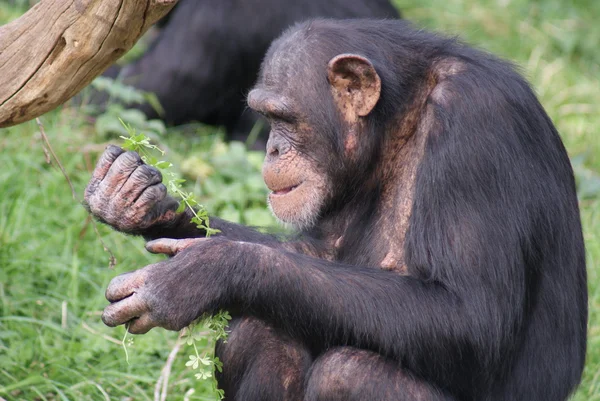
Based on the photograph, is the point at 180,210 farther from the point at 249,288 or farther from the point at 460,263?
the point at 460,263

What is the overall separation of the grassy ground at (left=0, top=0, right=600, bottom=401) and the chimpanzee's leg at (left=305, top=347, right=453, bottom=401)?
110 cm

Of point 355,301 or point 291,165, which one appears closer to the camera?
point 355,301

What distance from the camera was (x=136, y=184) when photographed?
12.8 feet

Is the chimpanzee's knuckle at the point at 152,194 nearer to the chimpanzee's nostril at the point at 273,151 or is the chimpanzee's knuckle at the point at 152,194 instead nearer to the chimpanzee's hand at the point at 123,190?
the chimpanzee's hand at the point at 123,190

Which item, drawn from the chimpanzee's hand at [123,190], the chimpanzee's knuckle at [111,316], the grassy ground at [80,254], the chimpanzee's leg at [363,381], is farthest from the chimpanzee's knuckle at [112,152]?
the grassy ground at [80,254]

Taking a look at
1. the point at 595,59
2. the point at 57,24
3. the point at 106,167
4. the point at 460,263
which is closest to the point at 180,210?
the point at 106,167

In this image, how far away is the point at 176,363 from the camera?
5.14m

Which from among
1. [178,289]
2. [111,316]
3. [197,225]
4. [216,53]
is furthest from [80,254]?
[216,53]

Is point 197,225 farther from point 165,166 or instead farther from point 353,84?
point 353,84

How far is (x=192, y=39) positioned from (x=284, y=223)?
163 inches

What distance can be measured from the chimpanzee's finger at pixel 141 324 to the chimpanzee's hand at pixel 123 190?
0.48 m

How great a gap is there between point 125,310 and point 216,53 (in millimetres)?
4871

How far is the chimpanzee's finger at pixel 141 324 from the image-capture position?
363 centimetres

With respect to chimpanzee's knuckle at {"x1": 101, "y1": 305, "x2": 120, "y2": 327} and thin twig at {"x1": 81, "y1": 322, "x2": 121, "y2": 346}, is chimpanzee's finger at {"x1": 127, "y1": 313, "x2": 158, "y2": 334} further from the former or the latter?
thin twig at {"x1": 81, "y1": 322, "x2": 121, "y2": 346}
